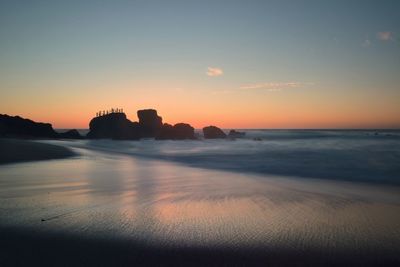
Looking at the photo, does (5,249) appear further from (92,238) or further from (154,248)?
(154,248)

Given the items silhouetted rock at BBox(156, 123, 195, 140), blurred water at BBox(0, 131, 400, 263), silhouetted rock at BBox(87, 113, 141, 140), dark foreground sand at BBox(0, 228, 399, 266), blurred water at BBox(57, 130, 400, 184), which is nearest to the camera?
dark foreground sand at BBox(0, 228, 399, 266)

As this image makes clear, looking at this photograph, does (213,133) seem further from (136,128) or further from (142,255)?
(142,255)

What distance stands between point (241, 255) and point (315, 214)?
301 centimetres

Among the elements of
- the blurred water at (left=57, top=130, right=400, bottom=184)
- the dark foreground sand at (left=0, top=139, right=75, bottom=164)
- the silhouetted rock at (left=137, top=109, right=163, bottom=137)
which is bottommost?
the blurred water at (left=57, top=130, right=400, bottom=184)

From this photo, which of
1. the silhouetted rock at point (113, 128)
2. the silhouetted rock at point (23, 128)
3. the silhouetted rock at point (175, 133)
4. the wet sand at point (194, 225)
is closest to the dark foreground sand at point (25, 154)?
the wet sand at point (194, 225)

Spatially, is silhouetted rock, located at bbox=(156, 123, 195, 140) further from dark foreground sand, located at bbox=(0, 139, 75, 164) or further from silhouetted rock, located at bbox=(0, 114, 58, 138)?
dark foreground sand, located at bbox=(0, 139, 75, 164)

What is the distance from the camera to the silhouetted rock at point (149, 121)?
284 feet

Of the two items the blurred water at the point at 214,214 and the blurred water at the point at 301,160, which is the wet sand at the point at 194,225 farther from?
the blurred water at the point at 301,160

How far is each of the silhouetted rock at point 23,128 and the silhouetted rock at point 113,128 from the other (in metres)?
18.9

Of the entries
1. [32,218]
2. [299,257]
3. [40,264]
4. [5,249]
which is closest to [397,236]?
[299,257]

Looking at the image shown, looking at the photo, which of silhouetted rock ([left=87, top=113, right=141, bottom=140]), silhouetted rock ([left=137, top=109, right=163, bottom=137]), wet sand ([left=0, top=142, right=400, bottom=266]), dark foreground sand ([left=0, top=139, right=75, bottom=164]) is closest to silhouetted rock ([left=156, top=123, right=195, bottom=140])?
silhouetted rock ([left=87, top=113, right=141, bottom=140])

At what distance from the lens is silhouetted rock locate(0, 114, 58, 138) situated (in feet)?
167

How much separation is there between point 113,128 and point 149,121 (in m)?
11.6

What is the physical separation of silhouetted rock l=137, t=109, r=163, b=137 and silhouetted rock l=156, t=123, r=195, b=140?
38.1 ft
